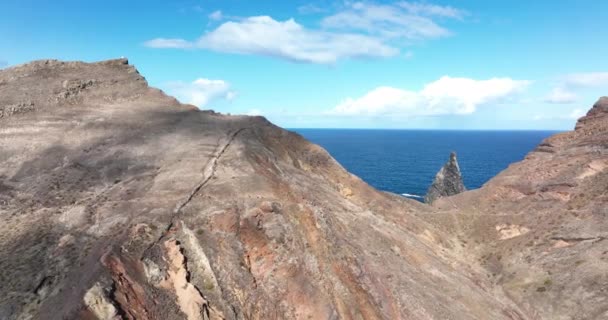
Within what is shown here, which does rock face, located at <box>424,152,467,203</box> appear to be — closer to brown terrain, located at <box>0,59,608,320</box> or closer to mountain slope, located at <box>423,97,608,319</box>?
mountain slope, located at <box>423,97,608,319</box>

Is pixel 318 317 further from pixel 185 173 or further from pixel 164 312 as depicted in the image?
pixel 185 173

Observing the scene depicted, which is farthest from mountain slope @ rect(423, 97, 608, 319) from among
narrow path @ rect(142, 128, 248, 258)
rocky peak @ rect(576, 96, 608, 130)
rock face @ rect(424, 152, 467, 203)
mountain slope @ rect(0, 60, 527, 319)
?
narrow path @ rect(142, 128, 248, 258)

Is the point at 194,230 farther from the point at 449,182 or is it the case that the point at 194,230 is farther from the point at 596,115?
the point at 449,182

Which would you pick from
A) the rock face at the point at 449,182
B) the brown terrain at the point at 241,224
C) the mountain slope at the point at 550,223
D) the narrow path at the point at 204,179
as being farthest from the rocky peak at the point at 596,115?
the narrow path at the point at 204,179

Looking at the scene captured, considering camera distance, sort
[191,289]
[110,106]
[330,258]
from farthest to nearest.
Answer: [110,106] → [330,258] → [191,289]

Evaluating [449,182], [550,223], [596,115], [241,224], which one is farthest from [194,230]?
[449,182]

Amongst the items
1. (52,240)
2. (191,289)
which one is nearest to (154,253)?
(191,289)
